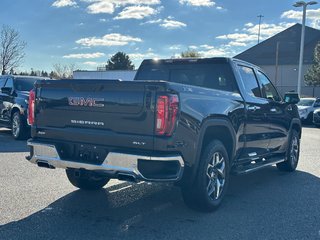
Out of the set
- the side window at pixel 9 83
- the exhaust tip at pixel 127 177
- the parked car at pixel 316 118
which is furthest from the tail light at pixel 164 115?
the parked car at pixel 316 118

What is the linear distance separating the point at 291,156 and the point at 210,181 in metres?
3.43

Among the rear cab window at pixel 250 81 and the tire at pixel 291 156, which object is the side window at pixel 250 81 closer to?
the rear cab window at pixel 250 81

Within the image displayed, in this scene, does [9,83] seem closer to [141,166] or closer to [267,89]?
[267,89]

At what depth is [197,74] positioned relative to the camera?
6293mm

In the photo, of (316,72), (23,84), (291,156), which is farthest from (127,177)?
(316,72)

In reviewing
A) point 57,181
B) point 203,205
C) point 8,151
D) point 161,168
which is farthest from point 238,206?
point 8,151

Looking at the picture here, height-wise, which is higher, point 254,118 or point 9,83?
point 9,83

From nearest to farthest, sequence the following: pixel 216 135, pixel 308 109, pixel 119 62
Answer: pixel 216 135
pixel 308 109
pixel 119 62

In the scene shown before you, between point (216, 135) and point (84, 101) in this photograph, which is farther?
point (216, 135)

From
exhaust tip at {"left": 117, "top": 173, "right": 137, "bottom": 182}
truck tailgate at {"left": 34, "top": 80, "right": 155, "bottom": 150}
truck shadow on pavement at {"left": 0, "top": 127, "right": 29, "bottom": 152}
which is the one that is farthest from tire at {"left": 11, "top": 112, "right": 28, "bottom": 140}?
exhaust tip at {"left": 117, "top": 173, "right": 137, "bottom": 182}

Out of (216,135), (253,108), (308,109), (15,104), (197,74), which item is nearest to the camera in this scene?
(216,135)

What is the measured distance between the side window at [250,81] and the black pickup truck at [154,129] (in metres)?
0.04

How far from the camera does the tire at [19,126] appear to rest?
11.0m

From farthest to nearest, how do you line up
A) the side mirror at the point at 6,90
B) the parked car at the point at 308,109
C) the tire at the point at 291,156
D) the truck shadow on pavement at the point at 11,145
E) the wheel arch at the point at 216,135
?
the parked car at the point at 308,109, the side mirror at the point at 6,90, the truck shadow on pavement at the point at 11,145, the tire at the point at 291,156, the wheel arch at the point at 216,135
